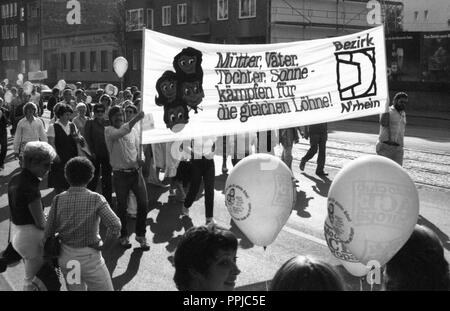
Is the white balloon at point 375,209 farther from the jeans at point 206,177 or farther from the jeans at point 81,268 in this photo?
the jeans at point 206,177

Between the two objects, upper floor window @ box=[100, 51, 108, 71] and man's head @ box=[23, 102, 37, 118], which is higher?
upper floor window @ box=[100, 51, 108, 71]

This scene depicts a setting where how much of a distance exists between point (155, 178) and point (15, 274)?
5190mm

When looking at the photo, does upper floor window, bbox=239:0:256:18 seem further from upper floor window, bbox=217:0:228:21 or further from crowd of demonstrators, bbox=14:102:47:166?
crowd of demonstrators, bbox=14:102:47:166

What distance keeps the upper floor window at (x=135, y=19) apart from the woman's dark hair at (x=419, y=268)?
153ft

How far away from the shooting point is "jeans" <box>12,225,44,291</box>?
14.4 ft

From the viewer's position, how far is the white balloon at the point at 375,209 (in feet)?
13.5

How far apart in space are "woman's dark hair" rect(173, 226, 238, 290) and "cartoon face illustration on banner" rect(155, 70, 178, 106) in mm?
3196

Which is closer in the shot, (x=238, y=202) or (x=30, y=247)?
(x=30, y=247)

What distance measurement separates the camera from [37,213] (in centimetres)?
442

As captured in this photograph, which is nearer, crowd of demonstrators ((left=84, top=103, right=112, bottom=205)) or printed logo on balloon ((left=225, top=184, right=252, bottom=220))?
printed logo on balloon ((left=225, top=184, right=252, bottom=220))

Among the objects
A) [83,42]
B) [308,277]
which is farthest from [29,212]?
[83,42]

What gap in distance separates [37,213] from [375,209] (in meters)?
2.50

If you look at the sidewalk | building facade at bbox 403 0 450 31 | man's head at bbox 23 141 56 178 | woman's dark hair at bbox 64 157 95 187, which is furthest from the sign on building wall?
woman's dark hair at bbox 64 157 95 187

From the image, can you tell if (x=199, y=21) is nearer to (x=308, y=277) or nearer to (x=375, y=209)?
(x=375, y=209)
